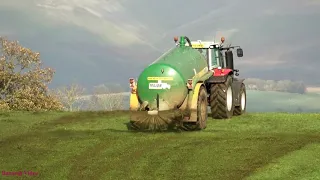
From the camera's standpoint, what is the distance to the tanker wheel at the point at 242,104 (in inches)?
886

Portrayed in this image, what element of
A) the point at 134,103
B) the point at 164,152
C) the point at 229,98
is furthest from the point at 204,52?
the point at 164,152

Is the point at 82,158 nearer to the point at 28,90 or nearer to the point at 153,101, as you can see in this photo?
the point at 153,101

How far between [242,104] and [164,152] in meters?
12.3

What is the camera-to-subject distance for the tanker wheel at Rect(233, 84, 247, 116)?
2252cm

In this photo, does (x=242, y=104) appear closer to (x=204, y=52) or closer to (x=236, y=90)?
(x=236, y=90)

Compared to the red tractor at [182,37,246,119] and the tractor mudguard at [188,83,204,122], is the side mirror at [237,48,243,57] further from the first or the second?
the tractor mudguard at [188,83,204,122]

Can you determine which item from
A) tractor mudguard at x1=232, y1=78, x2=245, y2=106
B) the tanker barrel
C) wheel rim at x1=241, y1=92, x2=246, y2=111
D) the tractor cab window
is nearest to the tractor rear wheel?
the tractor cab window

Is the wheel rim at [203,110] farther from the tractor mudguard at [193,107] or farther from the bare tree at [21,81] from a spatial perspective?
the bare tree at [21,81]

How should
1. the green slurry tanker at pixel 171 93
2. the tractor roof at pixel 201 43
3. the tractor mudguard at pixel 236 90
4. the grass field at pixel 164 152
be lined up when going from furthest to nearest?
the tractor mudguard at pixel 236 90 < the tractor roof at pixel 201 43 < the green slurry tanker at pixel 171 93 < the grass field at pixel 164 152

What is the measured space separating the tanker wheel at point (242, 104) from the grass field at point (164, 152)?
484cm

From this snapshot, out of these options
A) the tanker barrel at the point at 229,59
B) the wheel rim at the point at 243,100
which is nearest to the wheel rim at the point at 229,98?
the tanker barrel at the point at 229,59

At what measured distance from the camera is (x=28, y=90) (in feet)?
119

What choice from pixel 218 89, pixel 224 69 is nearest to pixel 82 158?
pixel 218 89

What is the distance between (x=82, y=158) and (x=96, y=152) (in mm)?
684
